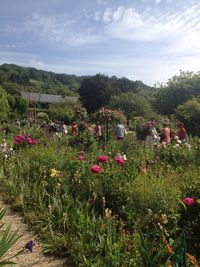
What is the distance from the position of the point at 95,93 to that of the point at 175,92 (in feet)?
83.2

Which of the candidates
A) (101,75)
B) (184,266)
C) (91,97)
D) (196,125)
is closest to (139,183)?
(184,266)

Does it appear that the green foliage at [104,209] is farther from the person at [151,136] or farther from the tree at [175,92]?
the tree at [175,92]

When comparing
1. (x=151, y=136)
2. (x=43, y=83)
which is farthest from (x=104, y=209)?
(x=43, y=83)

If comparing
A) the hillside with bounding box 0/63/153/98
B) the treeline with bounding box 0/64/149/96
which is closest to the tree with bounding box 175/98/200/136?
the hillside with bounding box 0/63/153/98

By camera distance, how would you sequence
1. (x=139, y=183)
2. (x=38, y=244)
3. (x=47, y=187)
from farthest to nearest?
(x=47, y=187), (x=139, y=183), (x=38, y=244)

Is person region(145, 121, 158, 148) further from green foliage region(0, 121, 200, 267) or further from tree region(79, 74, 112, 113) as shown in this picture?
tree region(79, 74, 112, 113)

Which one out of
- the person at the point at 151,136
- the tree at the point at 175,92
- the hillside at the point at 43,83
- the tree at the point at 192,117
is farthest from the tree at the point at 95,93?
the person at the point at 151,136

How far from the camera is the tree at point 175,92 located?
1537 inches

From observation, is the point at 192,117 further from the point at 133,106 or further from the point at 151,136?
the point at 133,106

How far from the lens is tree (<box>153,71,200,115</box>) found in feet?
128

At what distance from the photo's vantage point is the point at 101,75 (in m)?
68.1

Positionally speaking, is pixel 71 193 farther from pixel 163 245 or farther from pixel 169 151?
pixel 169 151

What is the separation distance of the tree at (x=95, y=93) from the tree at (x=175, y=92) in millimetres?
22036

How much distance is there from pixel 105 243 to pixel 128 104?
38.0 metres
